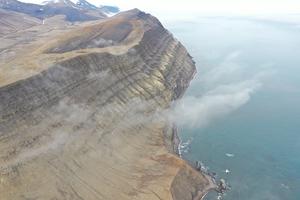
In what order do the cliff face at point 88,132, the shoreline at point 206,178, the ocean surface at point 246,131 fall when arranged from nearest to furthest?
the cliff face at point 88,132
the shoreline at point 206,178
the ocean surface at point 246,131

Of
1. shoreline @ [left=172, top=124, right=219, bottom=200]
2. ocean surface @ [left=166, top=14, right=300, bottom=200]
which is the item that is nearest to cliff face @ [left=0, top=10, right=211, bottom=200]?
shoreline @ [left=172, top=124, right=219, bottom=200]

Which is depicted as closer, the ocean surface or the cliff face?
the cliff face

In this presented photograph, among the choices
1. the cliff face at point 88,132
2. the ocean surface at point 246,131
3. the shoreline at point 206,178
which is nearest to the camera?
the cliff face at point 88,132

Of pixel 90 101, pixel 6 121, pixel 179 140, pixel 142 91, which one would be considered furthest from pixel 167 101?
pixel 6 121

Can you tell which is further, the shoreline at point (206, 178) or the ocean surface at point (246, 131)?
the ocean surface at point (246, 131)

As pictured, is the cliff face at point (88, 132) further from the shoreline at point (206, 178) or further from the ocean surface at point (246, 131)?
the ocean surface at point (246, 131)

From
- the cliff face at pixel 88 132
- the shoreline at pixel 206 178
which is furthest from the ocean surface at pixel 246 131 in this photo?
the cliff face at pixel 88 132

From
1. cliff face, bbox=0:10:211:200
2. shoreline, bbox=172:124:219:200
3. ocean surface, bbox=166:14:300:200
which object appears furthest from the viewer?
ocean surface, bbox=166:14:300:200

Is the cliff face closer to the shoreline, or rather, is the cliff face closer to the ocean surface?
the shoreline
